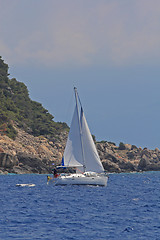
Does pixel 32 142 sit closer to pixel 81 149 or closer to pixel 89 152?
pixel 81 149

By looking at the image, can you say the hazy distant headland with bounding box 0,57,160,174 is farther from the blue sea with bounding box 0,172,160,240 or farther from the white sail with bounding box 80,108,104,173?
the blue sea with bounding box 0,172,160,240

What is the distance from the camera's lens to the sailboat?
58438 millimetres

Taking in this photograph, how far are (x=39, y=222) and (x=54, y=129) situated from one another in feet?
476

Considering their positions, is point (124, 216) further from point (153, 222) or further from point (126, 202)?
point (126, 202)

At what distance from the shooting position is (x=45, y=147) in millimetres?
144750

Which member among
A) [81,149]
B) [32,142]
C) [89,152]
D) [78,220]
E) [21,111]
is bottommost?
[78,220]

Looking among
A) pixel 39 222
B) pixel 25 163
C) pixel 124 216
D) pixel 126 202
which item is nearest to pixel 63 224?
pixel 39 222

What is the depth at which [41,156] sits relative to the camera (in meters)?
135

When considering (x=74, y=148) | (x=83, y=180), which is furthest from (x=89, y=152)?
(x=83, y=180)

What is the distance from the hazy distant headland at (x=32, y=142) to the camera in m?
121

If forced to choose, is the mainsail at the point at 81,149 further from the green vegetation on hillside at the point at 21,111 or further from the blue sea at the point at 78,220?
the green vegetation on hillside at the point at 21,111

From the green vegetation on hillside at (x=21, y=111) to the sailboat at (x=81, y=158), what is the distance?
8602 centimetres

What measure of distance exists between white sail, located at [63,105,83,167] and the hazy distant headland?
180 ft

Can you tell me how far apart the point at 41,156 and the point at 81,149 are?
3048 inches
